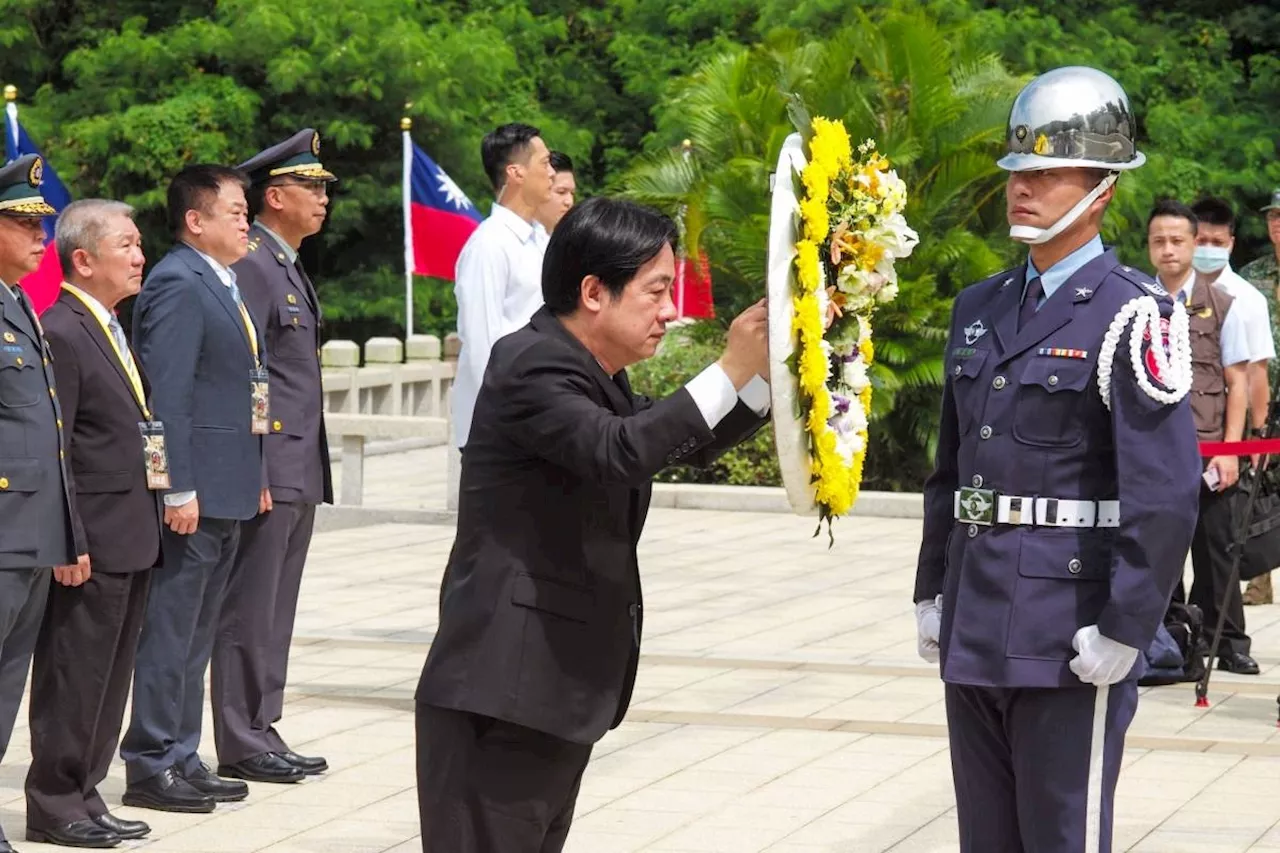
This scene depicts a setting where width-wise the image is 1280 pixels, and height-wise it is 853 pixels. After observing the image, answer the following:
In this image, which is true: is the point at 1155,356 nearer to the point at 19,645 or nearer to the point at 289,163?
the point at 19,645

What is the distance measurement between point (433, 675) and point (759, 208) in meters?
14.2

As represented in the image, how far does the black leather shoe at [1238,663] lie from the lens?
1005cm

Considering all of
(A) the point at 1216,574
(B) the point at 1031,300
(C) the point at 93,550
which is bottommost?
(A) the point at 1216,574

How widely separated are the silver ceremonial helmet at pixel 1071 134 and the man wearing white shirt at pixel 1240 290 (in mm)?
5283

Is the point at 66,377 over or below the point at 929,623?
over

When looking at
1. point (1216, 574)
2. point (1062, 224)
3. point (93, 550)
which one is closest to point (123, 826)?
point (93, 550)

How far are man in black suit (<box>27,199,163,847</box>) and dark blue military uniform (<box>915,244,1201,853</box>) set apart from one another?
3.02 metres

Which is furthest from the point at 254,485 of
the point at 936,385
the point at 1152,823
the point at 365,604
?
the point at 936,385

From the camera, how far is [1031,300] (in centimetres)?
497

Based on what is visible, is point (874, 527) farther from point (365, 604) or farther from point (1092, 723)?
point (1092, 723)

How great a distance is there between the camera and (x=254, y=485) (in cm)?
755

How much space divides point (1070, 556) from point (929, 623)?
1.63ft

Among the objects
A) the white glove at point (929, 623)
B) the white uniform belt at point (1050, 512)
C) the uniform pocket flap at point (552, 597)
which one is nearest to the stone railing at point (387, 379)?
the white glove at point (929, 623)

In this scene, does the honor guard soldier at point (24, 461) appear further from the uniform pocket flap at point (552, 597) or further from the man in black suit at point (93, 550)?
the uniform pocket flap at point (552, 597)
